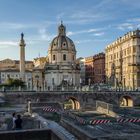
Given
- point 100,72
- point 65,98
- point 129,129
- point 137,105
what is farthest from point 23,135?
point 100,72

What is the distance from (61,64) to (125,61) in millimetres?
20652

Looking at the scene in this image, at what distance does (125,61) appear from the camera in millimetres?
101938

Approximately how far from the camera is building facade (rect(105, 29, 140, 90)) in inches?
3730

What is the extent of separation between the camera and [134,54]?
95.3 meters

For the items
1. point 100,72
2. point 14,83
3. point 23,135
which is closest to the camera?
point 23,135

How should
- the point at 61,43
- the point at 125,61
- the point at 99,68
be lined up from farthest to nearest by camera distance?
the point at 99,68
the point at 61,43
the point at 125,61

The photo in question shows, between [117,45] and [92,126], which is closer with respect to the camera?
[92,126]

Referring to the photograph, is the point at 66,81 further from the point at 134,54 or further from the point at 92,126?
the point at 92,126

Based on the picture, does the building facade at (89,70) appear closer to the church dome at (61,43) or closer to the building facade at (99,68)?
the building facade at (99,68)

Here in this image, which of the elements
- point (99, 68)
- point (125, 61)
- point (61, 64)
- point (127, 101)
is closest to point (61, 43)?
point (61, 64)

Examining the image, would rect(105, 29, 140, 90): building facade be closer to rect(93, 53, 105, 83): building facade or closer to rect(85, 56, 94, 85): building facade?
rect(93, 53, 105, 83): building facade

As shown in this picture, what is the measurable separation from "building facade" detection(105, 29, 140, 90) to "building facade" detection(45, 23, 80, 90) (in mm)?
12668

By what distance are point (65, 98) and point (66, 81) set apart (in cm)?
4080

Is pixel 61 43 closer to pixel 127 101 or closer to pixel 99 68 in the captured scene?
pixel 99 68
